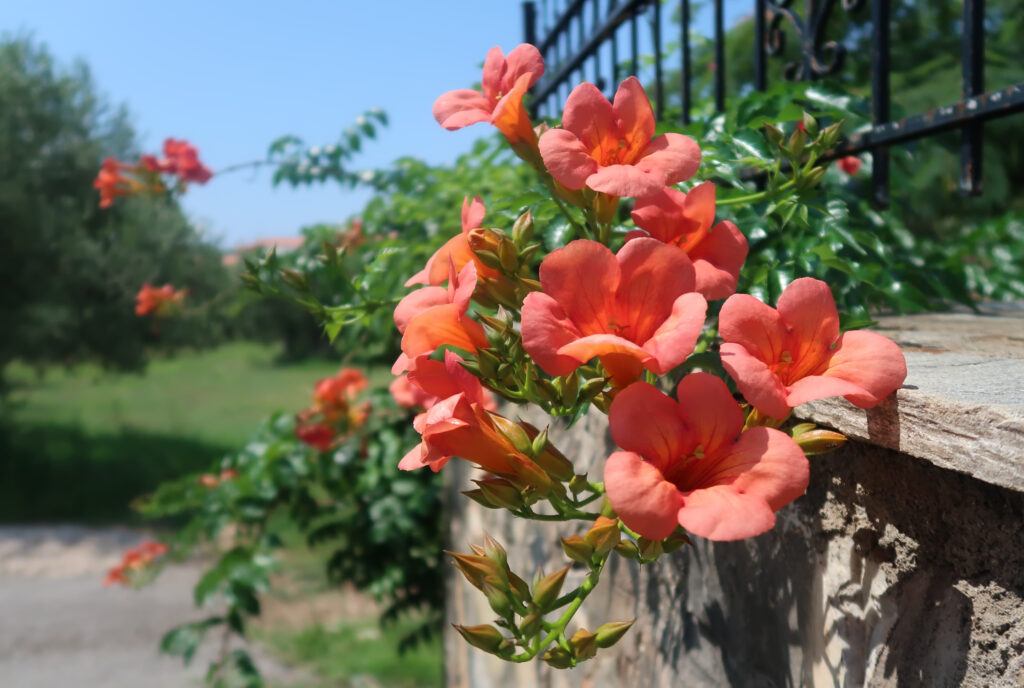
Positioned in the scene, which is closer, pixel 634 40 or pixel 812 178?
pixel 812 178

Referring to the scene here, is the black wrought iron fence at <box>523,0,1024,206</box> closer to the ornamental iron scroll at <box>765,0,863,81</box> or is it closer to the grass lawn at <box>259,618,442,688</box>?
the ornamental iron scroll at <box>765,0,863,81</box>

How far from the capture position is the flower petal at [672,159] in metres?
0.83

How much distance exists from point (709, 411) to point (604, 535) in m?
0.16

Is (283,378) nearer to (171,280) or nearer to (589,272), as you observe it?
(171,280)

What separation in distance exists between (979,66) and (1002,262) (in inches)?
80.8

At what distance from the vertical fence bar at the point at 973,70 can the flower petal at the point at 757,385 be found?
787 millimetres

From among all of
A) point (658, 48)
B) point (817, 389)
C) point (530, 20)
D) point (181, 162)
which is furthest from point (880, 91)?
point (181, 162)

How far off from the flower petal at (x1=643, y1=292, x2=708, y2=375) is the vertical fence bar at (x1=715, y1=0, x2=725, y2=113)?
3.93 feet

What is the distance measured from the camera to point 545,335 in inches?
26.4

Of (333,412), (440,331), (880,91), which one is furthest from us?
(333,412)

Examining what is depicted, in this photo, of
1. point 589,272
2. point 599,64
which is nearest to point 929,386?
point 589,272

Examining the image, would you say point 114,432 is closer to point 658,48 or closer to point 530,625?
point 658,48

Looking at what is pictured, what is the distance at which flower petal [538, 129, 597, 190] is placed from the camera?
0.81 m

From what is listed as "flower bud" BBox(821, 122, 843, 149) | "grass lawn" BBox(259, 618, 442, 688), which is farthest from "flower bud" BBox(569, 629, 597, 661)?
"grass lawn" BBox(259, 618, 442, 688)
